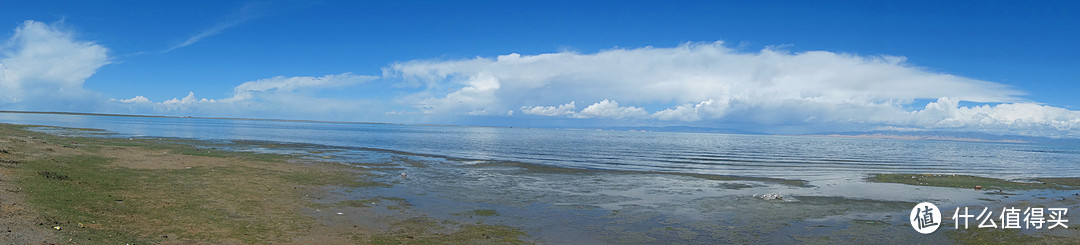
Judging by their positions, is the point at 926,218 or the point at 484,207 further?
the point at 484,207

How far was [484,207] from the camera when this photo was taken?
2067 centimetres

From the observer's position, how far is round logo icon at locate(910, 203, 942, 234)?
58.0 feet

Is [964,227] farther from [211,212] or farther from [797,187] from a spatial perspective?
[211,212]

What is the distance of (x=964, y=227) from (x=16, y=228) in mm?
26694

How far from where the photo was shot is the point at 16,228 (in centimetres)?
1203

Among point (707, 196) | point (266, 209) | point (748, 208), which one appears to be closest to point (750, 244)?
point (748, 208)

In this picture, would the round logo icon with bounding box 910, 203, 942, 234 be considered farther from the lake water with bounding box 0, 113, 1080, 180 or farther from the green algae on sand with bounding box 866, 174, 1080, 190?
the lake water with bounding box 0, 113, 1080, 180

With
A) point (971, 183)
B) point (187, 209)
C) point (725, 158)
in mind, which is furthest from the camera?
point (725, 158)

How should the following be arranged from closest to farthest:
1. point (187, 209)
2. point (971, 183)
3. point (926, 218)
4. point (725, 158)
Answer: point (187, 209)
point (926, 218)
point (971, 183)
point (725, 158)

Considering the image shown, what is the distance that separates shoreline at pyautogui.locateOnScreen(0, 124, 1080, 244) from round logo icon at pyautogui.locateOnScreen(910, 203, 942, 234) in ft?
1.64

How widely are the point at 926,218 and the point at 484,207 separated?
54.2ft

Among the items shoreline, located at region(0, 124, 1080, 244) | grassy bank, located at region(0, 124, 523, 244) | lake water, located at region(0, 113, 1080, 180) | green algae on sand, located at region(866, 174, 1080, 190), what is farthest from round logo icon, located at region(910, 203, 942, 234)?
lake water, located at region(0, 113, 1080, 180)

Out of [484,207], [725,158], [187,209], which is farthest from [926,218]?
[725,158]

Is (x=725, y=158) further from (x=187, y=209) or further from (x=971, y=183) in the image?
(x=187, y=209)
